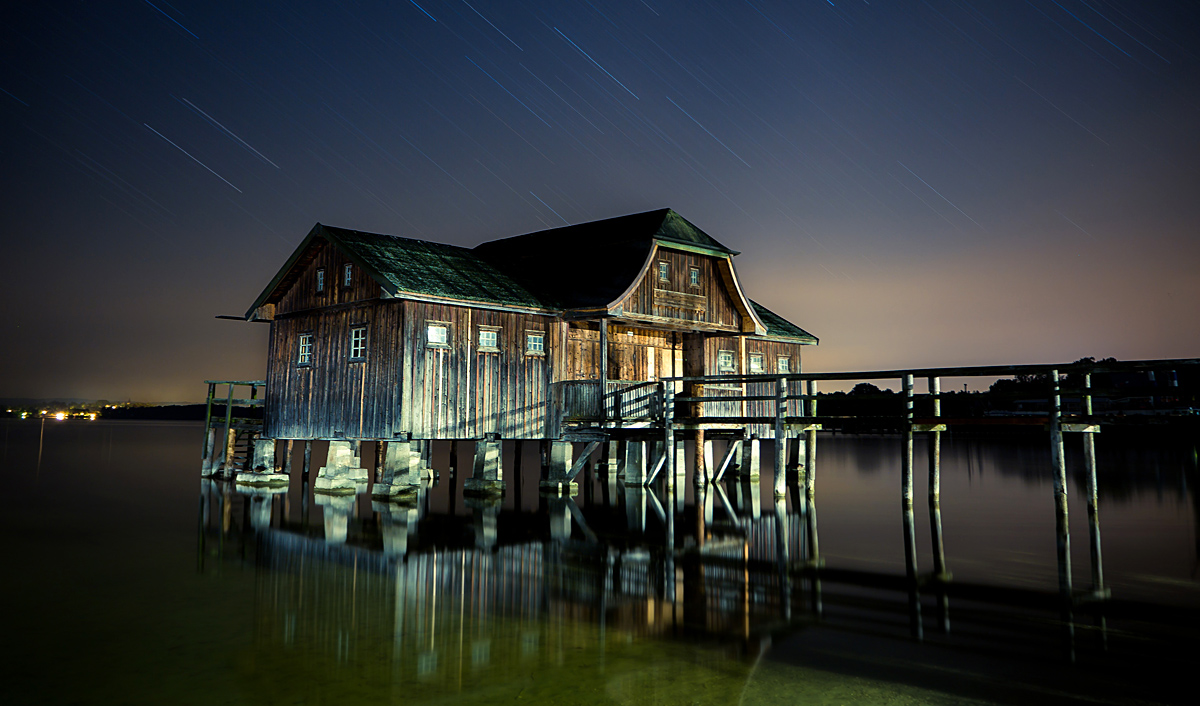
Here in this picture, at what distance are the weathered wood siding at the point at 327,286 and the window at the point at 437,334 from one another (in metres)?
1.65

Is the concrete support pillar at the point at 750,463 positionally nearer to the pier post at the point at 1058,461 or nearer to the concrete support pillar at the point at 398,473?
the concrete support pillar at the point at 398,473

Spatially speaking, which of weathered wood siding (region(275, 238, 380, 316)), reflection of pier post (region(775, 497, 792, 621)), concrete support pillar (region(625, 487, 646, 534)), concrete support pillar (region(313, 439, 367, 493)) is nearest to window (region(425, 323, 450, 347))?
weathered wood siding (region(275, 238, 380, 316))

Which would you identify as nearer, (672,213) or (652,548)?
(652,548)

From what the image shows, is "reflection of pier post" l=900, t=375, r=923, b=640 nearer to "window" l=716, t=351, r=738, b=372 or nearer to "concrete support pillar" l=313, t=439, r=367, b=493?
"window" l=716, t=351, r=738, b=372

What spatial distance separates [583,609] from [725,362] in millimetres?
21045

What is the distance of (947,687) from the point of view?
6.80 m

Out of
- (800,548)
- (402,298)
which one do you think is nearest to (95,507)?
(402,298)

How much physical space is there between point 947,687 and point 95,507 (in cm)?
2387

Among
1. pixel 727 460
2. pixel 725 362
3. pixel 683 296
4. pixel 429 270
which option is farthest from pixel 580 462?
pixel 727 460

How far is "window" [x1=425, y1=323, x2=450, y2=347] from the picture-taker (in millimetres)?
22309

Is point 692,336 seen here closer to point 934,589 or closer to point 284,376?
point 284,376

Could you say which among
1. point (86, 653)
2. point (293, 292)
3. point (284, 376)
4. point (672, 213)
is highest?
point (672, 213)

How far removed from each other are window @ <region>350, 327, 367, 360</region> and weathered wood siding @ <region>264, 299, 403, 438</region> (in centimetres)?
14

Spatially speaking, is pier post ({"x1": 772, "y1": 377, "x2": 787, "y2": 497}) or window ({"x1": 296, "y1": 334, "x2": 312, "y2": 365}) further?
window ({"x1": 296, "y1": 334, "x2": 312, "y2": 365})
